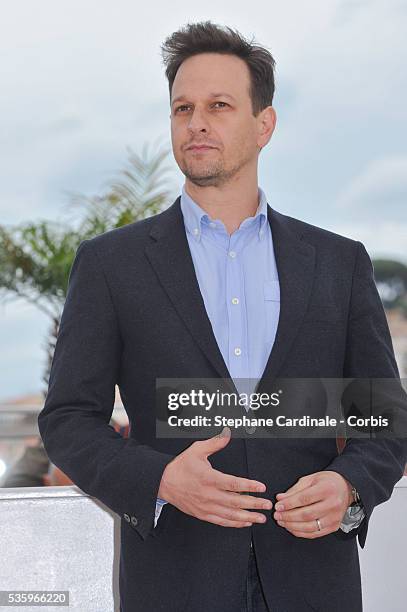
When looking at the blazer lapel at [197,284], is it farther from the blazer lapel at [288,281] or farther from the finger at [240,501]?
the finger at [240,501]

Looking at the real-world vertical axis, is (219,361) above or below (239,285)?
below

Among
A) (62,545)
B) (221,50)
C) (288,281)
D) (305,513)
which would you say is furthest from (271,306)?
(62,545)

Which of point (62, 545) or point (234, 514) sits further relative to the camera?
point (62, 545)

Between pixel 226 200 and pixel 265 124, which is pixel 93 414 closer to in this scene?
pixel 226 200

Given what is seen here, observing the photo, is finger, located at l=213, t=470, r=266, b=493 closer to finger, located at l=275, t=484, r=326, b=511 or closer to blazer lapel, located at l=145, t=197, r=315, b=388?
finger, located at l=275, t=484, r=326, b=511

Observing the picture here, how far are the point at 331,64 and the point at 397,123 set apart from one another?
8.81 m

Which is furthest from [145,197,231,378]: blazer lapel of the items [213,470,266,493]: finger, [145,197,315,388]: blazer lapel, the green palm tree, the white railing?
the green palm tree

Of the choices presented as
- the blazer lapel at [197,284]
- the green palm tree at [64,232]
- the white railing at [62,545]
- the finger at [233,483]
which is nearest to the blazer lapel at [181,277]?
the blazer lapel at [197,284]

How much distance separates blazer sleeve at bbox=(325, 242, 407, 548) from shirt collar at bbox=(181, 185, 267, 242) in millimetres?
202

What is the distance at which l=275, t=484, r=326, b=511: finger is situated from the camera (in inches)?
51.8

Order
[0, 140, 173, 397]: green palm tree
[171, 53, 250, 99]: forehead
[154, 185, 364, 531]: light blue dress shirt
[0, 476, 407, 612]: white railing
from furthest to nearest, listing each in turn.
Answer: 1. [0, 140, 173, 397]: green palm tree
2. [0, 476, 407, 612]: white railing
3. [171, 53, 250, 99]: forehead
4. [154, 185, 364, 531]: light blue dress shirt

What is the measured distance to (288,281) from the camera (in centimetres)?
155

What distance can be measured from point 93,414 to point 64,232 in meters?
4.34

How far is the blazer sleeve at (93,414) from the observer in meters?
1.34
